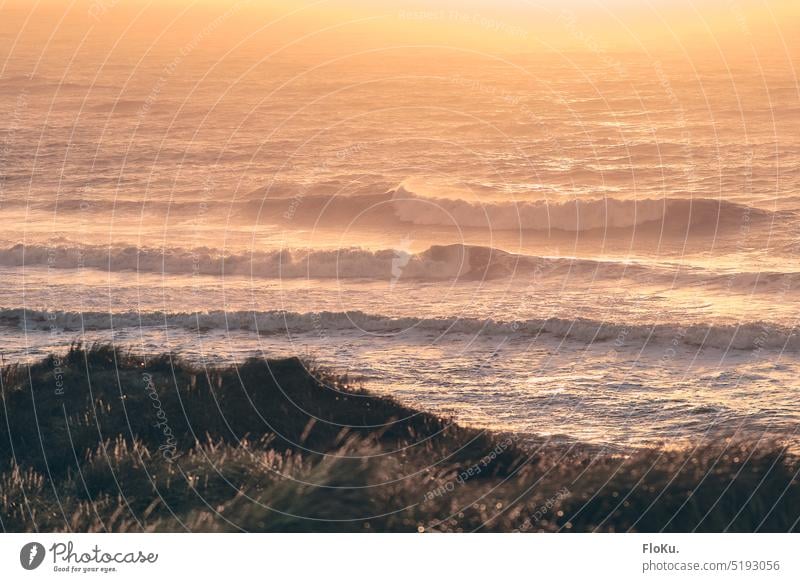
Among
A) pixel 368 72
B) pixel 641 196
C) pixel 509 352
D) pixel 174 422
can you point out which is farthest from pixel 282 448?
pixel 368 72

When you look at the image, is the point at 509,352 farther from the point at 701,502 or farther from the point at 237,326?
the point at 701,502

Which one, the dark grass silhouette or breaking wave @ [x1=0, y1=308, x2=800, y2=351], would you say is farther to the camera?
breaking wave @ [x1=0, y1=308, x2=800, y2=351]

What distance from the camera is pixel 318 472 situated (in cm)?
937

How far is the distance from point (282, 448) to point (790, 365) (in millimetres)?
11763
